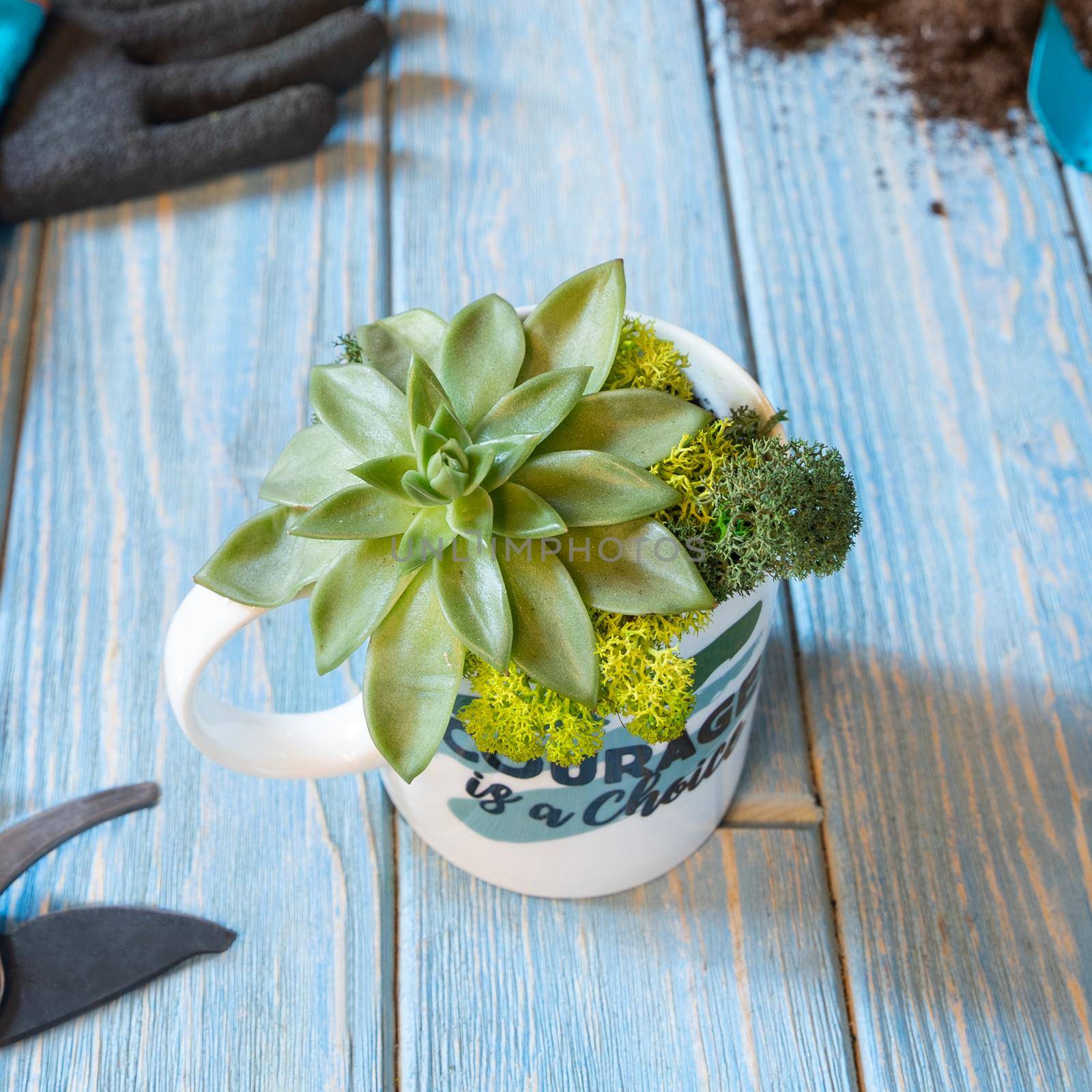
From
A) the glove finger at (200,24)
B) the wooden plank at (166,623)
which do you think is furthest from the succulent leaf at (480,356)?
the glove finger at (200,24)

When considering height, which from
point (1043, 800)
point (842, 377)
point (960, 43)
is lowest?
point (1043, 800)

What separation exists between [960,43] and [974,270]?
0.20 m

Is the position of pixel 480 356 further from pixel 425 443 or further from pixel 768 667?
pixel 768 667

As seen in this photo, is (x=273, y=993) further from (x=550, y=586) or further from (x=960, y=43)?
(x=960, y=43)

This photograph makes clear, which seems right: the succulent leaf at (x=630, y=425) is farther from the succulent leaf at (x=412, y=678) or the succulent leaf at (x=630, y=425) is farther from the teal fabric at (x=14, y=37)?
the teal fabric at (x=14, y=37)

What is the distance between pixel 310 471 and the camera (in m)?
0.45

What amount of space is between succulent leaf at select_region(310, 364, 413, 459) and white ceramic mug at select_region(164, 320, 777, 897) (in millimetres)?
81

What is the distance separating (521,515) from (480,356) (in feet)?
0.26

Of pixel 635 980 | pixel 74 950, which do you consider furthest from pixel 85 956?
pixel 635 980

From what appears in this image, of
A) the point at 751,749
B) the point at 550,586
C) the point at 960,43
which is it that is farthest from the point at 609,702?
the point at 960,43

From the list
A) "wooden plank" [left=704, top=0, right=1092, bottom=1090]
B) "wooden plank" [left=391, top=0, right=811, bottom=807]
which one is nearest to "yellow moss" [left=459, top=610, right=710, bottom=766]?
"wooden plank" [left=704, top=0, right=1092, bottom=1090]

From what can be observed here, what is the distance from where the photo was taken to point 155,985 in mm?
571

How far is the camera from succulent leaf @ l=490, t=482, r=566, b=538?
40cm

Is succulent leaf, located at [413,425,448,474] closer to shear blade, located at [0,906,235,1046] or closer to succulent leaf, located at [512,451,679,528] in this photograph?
succulent leaf, located at [512,451,679,528]
